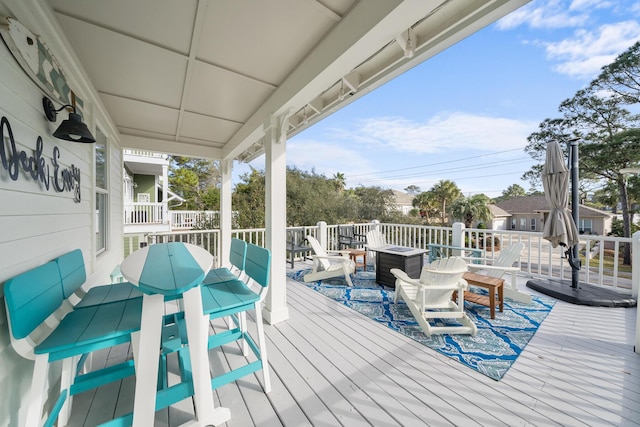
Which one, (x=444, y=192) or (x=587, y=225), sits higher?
(x=444, y=192)

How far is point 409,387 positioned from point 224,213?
16.4ft

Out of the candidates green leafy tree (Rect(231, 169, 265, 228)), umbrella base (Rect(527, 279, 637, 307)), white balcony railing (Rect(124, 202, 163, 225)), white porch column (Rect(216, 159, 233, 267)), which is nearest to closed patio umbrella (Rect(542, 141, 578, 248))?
umbrella base (Rect(527, 279, 637, 307))

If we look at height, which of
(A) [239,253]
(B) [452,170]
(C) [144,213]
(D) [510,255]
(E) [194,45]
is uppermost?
(B) [452,170]

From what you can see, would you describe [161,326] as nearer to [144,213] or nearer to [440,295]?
[440,295]

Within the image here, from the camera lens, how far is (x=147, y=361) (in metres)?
1.32

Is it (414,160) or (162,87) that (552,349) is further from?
(414,160)

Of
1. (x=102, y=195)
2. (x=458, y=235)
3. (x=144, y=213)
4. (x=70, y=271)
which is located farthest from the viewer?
(x=144, y=213)

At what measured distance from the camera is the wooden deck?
161cm

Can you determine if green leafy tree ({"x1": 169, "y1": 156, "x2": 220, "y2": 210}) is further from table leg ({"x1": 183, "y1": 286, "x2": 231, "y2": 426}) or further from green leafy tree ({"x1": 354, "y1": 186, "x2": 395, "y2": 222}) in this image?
table leg ({"x1": 183, "y1": 286, "x2": 231, "y2": 426})

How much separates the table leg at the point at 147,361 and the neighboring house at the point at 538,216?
27599 mm

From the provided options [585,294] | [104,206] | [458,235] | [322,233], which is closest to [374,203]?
[322,233]

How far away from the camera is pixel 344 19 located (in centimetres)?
173

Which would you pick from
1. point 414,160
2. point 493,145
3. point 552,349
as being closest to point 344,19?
point 552,349

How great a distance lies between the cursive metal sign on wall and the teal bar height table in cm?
→ 74
